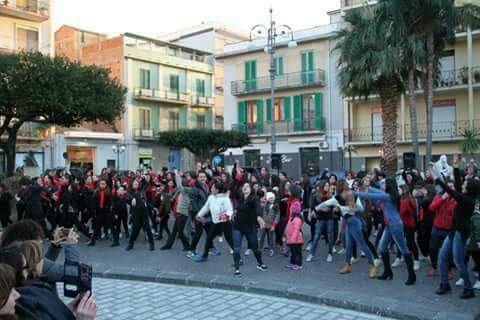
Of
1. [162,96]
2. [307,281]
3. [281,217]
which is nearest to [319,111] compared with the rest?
[162,96]

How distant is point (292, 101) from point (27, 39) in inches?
753

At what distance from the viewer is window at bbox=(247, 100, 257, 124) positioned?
121 feet

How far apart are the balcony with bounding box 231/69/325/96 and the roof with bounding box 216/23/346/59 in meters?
2.22

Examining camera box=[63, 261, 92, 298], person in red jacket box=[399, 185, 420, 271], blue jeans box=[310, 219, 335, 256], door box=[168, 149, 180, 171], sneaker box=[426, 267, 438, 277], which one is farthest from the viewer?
door box=[168, 149, 180, 171]

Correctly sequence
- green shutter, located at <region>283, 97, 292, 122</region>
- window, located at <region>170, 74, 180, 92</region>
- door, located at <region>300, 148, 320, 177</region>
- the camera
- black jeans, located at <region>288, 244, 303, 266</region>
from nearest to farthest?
the camera → black jeans, located at <region>288, 244, 303, 266</region> → door, located at <region>300, 148, 320, 177</region> → green shutter, located at <region>283, 97, 292, 122</region> → window, located at <region>170, 74, 180, 92</region>

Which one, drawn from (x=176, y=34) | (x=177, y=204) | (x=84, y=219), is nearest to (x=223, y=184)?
(x=177, y=204)

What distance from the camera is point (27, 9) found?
33906 mm

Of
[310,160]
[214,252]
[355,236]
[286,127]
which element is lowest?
[214,252]

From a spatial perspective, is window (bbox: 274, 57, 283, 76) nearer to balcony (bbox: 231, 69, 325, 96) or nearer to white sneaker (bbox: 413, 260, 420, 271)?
balcony (bbox: 231, 69, 325, 96)

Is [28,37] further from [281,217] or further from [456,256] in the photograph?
[456,256]

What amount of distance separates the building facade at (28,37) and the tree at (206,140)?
352 inches

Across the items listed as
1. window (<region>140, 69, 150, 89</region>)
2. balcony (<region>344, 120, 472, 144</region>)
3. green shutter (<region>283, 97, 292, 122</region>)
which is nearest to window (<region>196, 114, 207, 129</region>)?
window (<region>140, 69, 150, 89</region>)

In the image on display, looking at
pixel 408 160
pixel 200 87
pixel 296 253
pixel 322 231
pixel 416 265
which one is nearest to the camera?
pixel 416 265

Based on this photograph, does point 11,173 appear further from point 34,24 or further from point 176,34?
point 176,34
